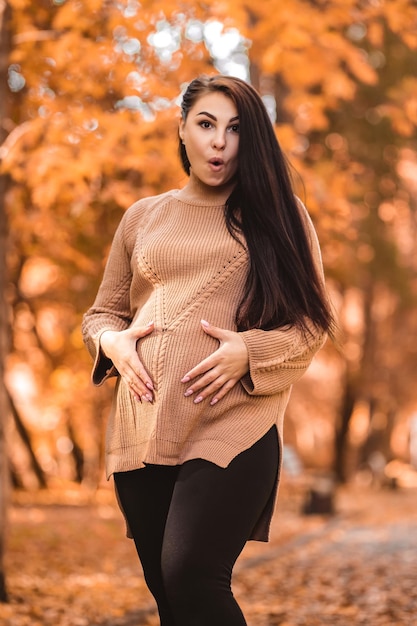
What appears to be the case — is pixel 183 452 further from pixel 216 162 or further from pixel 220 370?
pixel 216 162

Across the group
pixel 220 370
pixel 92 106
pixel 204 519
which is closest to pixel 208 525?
pixel 204 519

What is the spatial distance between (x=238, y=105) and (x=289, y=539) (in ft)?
30.8

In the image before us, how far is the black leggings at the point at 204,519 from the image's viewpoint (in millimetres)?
2438

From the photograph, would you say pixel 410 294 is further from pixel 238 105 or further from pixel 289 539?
pixel 238 105

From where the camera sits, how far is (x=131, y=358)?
2.65 m

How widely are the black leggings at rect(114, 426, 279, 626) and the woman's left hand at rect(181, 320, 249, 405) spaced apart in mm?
176

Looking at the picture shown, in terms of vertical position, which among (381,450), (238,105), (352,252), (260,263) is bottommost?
(381,450)

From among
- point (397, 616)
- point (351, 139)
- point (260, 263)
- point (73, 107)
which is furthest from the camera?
point (351, 139)

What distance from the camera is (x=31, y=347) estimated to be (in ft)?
60.6

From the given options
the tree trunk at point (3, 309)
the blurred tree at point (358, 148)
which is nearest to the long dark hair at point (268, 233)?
the blurred tree at point (358, 148)

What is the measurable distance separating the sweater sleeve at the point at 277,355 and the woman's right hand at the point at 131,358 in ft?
0.87

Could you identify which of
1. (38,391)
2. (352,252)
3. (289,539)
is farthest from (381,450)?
(289,539)

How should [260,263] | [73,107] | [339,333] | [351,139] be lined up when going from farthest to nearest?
1. [351,139]
2. [73,107]
3. [339,333]
4. [260,263]

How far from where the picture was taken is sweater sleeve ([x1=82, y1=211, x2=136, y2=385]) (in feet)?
9.59
